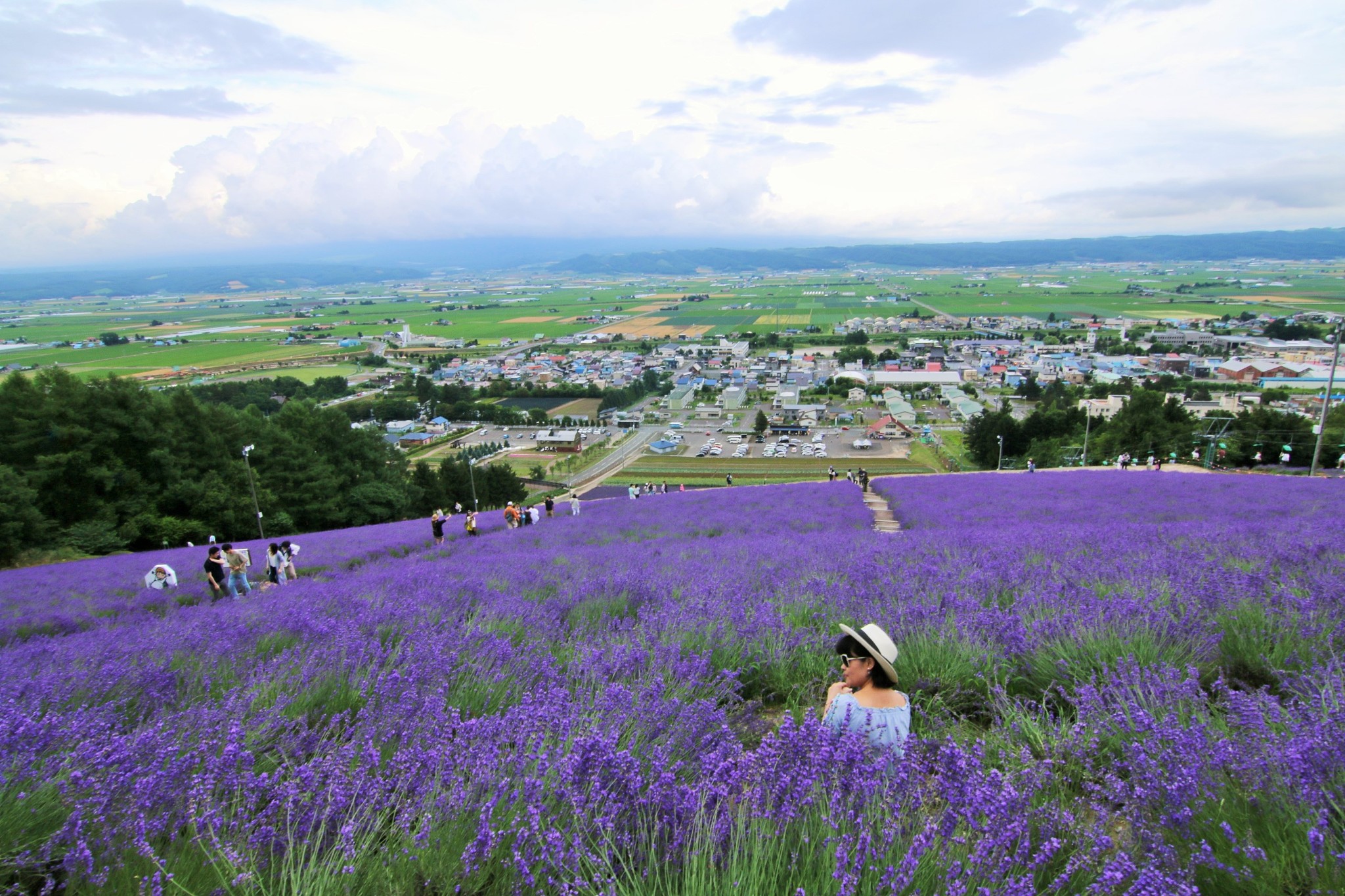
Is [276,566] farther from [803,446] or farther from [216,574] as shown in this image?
[803,446]

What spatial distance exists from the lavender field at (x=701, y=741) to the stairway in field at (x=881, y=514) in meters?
8.10

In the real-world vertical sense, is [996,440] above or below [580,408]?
above

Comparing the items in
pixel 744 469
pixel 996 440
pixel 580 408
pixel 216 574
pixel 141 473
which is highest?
pixel 216 574

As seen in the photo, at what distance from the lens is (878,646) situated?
102 inches

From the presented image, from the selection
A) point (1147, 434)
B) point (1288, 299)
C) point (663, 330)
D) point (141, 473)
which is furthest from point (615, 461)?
point (1288, 299)

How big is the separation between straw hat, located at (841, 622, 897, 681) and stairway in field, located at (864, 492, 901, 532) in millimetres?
9978

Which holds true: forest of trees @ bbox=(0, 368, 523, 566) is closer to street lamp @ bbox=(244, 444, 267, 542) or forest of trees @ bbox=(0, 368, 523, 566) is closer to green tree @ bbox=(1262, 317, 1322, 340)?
street lamp @ bbox=(244, 444, 267, 542)

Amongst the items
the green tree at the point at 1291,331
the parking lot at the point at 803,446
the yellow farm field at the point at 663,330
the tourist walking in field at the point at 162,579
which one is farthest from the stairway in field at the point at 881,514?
the green tree at the point at 1291,331

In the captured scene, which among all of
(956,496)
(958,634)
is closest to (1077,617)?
(958,634)

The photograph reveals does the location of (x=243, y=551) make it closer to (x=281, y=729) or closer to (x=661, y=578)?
(x=661, y=578)

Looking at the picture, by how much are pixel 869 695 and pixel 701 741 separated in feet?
2.42

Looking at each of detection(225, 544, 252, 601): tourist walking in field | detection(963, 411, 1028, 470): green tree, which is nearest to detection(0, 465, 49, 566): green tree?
detection(225, 544, 252, 601): tourist walking in field

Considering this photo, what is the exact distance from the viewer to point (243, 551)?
10.6 metres

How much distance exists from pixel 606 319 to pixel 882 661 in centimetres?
19027
